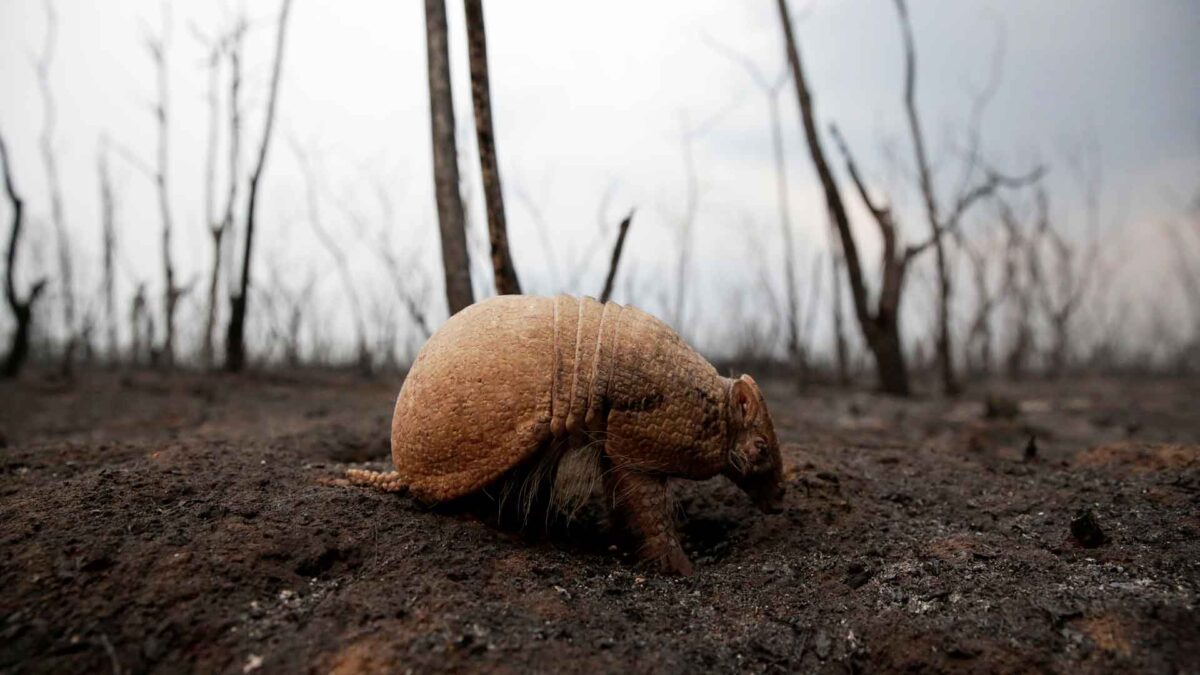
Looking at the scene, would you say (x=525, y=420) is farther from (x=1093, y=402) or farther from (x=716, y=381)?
(x=1093, y=402)

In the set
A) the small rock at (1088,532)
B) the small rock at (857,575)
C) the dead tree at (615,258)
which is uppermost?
the dead tree at (615,258)

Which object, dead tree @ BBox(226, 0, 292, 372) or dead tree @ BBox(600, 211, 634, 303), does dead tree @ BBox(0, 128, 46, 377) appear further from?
dead tree @ BBox(600, 211, 634, 303)

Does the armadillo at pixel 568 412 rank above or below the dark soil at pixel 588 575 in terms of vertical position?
above

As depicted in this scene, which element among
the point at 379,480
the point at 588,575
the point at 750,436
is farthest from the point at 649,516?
the point at 379,480

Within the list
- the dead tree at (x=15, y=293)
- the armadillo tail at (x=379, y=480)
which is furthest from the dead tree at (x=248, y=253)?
the armadillo tail at (x=379, y=480)

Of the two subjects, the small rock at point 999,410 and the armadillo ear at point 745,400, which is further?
the small rock at point 999,410

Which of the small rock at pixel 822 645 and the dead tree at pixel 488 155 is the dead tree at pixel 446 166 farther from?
the small rock at pixel 822 645

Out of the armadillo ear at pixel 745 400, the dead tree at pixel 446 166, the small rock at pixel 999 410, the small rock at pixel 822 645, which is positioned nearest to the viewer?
the small rock at pixel 822 645

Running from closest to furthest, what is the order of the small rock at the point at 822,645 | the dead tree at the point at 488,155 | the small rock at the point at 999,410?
the small rock at the point at 822,645, the dead tree at the point at 488,155, the small rock at the point at 999,410

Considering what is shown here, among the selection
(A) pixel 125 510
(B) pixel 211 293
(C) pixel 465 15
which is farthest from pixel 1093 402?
(B) pixel 211 293
